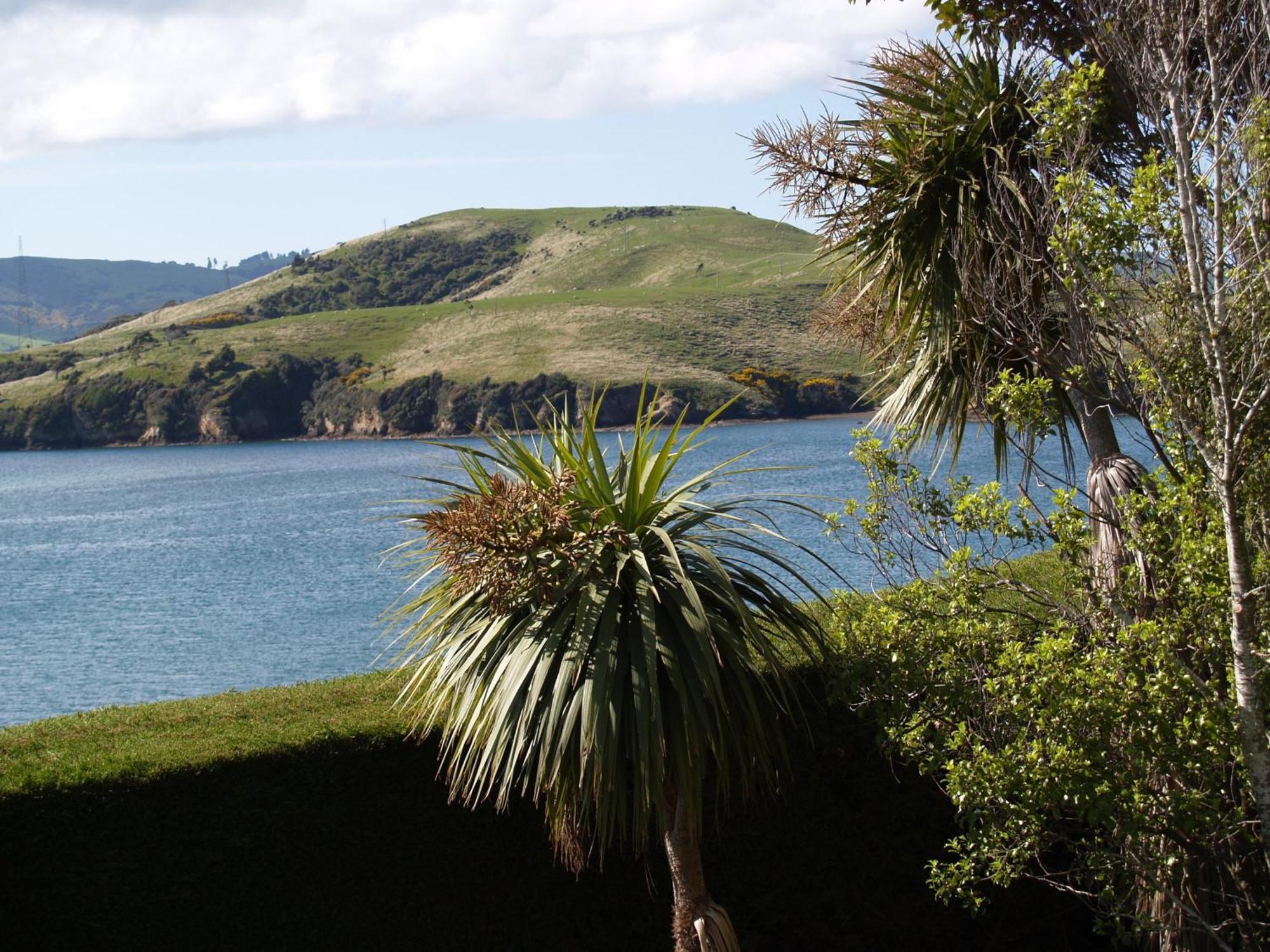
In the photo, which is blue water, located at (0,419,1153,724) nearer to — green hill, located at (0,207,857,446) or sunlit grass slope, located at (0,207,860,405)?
green hill, located at (0,207,857,446)

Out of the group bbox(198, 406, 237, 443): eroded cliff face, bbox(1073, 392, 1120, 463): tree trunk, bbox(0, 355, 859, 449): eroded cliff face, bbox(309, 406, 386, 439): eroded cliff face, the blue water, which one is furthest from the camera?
bbox(198, 406, 237, 443): eroded cliff face

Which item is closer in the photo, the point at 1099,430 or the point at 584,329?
the point at 1099,430

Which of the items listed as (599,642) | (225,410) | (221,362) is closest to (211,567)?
(599,642)

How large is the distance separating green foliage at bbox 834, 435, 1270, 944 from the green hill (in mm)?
82363

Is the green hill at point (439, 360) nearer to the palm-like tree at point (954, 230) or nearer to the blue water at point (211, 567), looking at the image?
the blue water at point (211, 567)

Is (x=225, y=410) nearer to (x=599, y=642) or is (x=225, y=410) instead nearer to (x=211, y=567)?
(x=211, y=567)


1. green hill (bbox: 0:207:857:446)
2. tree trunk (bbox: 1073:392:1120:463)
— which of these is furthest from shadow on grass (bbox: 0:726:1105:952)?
green hill (bbox: 0:207:857:446)

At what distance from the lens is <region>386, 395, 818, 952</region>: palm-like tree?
6.65 metres

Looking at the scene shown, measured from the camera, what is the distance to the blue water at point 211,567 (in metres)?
27.6

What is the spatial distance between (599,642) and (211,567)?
136 feet

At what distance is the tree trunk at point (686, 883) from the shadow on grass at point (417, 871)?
740 mm

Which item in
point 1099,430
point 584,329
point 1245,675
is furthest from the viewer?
point 584,329

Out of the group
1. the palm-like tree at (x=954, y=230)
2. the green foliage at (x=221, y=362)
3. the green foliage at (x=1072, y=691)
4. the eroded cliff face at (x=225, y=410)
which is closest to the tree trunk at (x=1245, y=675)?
the green foliage at (x=1072, y=691)

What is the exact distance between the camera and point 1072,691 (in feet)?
20.7
